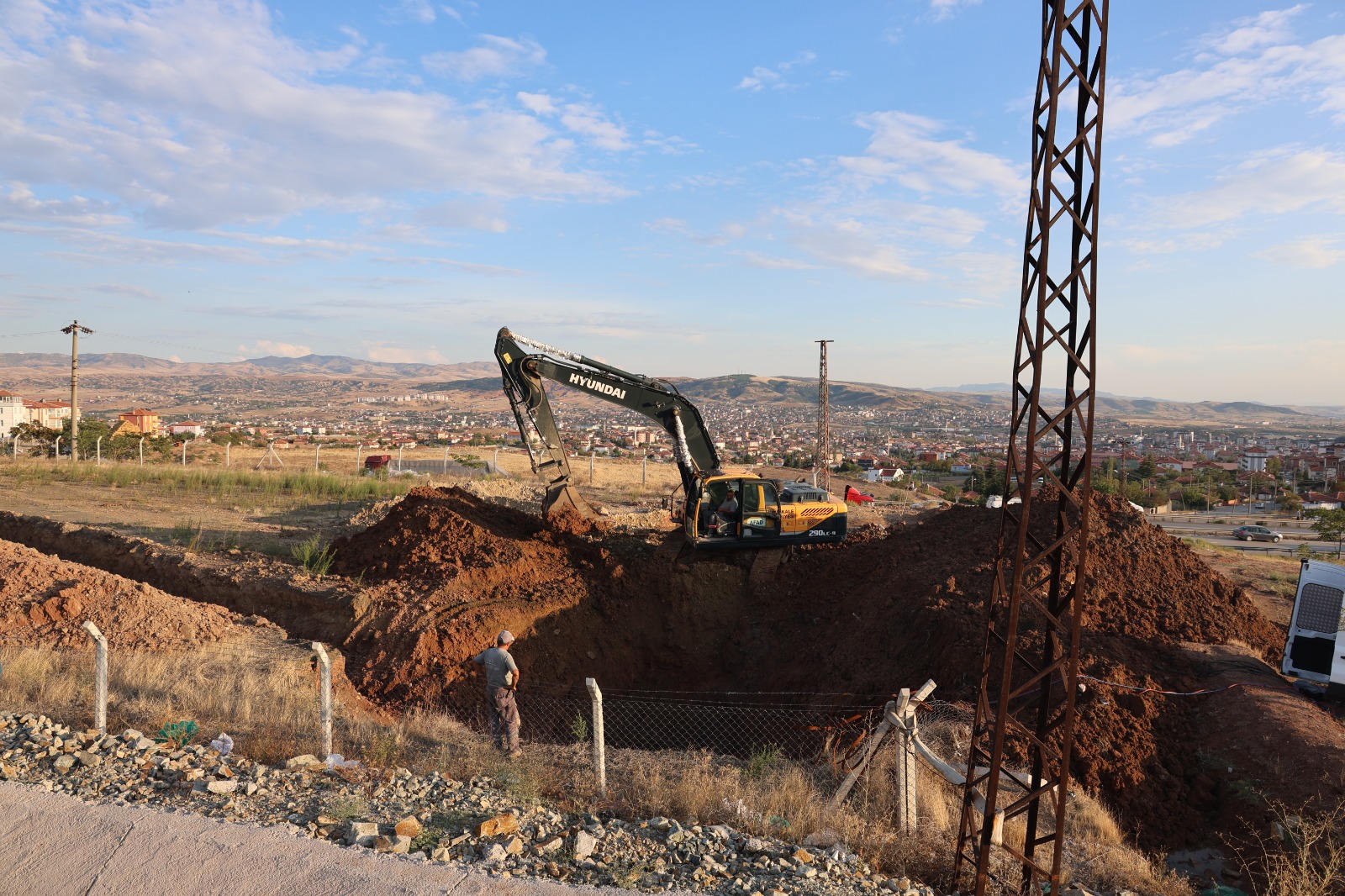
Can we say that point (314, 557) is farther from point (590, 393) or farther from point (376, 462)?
point (376, 462)

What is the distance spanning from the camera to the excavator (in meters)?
17.2

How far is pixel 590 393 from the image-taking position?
17875 mm

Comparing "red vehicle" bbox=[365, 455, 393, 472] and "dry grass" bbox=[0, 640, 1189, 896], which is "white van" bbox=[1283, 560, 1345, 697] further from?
"red vehicle" bbox=[365, 455, 393, 472]

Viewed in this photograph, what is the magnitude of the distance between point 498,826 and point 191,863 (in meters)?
Result: 2.16

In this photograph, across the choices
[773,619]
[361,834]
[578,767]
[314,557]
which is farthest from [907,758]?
[314,557]

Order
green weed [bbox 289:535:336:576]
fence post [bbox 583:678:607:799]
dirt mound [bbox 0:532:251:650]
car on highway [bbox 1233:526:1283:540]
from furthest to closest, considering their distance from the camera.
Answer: car on highway [bbox 1233:526:1283:540]
green weed [bbox 289:535:336:576]
dirt mound [bbox 0:532:251:650]
fence post [bbox 583:678:607:799]

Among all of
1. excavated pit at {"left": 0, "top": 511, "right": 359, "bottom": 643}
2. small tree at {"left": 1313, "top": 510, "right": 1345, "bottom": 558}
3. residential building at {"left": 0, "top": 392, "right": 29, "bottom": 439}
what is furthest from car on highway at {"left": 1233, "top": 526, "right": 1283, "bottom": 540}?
residential building at {"left": 0, "top": 392, "right": 29, "bottom": 439}

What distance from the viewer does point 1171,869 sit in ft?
25.9

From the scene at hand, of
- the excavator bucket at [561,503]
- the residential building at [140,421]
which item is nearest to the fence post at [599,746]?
the excavator bucket at [561,503]

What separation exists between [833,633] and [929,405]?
593 ft

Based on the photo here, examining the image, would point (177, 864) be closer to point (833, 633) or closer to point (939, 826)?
point (939, 826)

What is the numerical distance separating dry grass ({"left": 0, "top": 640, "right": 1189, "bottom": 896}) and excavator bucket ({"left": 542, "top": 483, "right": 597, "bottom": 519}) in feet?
23.5

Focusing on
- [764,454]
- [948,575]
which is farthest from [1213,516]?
[948,575]

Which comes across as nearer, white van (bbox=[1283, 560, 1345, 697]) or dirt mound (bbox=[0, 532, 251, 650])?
white van (bbox=[1283, 560, 1345, 697])
